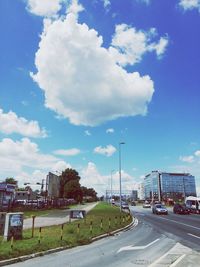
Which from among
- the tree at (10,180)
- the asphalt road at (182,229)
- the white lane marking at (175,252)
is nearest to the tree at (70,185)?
the tree at (10,180)

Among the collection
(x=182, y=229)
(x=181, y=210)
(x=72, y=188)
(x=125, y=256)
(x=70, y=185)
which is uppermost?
(x=70, y=185)

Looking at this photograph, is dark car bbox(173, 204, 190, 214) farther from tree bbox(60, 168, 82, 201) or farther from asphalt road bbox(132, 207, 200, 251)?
tree bbox(60, 168, 82, 201)

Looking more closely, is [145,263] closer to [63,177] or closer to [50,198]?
[50,198]

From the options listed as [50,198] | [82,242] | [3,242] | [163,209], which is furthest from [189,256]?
[50,198]

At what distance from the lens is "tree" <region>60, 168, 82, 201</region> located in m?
116

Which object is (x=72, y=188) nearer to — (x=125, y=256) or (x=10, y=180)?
(x=10, y=180)

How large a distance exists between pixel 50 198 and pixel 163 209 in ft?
119

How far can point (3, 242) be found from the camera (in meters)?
16.1

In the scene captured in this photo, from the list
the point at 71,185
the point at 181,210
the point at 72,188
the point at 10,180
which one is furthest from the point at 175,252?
the point at 10,180

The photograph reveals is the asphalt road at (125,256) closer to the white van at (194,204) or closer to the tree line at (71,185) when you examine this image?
the white van at (194,204)

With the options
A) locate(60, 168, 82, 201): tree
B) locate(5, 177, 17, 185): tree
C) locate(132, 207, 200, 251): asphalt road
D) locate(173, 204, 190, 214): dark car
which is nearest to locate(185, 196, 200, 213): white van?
locate(173, 204, 190, 214): dark car

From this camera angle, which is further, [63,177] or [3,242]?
[63,177]

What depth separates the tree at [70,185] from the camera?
4577 inches

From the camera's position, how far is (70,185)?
11594 cm
